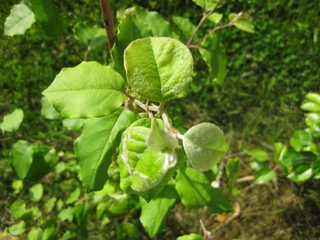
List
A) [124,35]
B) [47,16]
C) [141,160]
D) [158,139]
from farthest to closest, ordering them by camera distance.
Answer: [47,16] → [124,35] → [141,160] → [158,139]

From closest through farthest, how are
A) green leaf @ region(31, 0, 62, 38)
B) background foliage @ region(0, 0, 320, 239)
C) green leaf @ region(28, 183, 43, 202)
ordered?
green leaf @ region(31, 0, 62, 38)
green leaf @ region(28, 183, 43, 202)
background foliage @ region(0, 0, 320, 239)

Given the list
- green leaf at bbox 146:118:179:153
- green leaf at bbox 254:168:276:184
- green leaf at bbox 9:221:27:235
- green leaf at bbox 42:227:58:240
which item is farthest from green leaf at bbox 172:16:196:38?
green leaf at bbox 9:221:27:235

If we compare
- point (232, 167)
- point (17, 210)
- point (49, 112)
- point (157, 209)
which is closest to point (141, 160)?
point (157, 209)

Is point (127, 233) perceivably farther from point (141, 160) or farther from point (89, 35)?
point (141, 160)

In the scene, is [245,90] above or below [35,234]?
below

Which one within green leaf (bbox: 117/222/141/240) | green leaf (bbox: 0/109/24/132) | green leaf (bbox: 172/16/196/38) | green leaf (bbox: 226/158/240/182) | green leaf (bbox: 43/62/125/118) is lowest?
green leaf (bbox: 117/222/141/240)

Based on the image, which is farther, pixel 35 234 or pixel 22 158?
pixel 35 234

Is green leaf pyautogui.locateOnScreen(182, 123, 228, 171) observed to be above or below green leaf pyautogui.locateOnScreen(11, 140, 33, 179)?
above

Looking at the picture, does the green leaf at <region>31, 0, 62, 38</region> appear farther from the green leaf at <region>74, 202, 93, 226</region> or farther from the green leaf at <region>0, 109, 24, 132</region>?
the green leaf at <region>74, 202, 93, 226</region>
